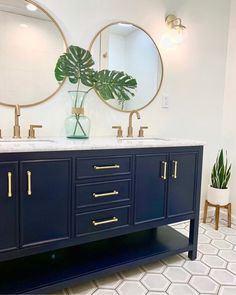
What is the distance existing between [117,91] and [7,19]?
915mm

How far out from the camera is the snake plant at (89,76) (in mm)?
1911

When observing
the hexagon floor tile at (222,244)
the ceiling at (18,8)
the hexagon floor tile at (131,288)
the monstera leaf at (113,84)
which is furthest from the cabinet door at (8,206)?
the hexagon floor tile at (222,244)

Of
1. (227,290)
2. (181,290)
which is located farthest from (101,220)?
(227,290)

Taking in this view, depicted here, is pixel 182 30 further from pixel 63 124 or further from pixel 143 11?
pixel 63 124

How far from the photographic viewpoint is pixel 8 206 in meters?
1.39

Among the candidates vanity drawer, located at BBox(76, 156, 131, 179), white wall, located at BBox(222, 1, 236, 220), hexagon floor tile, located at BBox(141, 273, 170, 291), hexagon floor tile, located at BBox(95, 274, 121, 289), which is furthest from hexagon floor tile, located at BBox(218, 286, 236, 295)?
white wall, located at BBox(222, 1, 236, 220)

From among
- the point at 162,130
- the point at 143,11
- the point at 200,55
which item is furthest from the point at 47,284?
the point at 200,55

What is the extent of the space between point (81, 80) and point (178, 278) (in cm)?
154

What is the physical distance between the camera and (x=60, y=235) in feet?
5.07

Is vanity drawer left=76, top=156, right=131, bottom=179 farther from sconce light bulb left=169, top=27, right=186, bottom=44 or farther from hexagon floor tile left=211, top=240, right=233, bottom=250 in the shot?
sconce light bulb left=169, top=27, right=186, bottom=44

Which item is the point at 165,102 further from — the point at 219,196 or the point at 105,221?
the point at 105,221

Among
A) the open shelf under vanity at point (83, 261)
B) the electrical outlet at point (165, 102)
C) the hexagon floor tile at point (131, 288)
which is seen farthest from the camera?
the electrical outlet at point (165, 102)

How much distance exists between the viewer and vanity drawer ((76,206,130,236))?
161cm

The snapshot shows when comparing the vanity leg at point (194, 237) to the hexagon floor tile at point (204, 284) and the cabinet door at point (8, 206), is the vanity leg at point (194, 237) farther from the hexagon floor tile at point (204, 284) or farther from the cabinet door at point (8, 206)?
the cabinet door at point (8, 206)
